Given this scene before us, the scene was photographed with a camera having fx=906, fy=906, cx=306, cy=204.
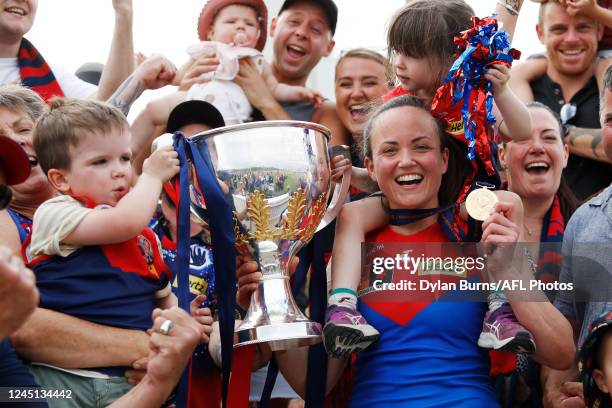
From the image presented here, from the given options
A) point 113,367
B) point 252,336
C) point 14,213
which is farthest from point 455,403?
point 14,213

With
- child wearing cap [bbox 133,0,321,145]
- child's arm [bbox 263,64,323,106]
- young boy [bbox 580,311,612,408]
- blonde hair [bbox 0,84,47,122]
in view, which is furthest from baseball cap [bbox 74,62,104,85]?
young boy [bbox 580,311,612,408]

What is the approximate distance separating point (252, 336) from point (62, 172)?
771 mm

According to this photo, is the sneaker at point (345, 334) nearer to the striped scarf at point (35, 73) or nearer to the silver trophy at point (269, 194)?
the silver trophy at point (269, 194)

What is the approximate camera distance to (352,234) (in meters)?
2.76

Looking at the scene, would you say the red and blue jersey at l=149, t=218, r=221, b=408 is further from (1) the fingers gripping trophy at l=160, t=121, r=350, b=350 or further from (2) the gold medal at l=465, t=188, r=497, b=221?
(2) the gold medal at l=465, t=188, r=497, b=221

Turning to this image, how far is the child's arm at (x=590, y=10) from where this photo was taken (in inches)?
148

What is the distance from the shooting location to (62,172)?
2643 mm

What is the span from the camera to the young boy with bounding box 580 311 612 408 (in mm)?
2465

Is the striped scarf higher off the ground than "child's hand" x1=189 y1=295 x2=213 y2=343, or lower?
higher

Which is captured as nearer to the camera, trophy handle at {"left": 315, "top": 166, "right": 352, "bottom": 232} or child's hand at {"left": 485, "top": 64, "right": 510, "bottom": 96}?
child's hand at {"left": 485, "top": 64, "right": 510, "bottom": 96}

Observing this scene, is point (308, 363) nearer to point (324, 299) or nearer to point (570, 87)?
point (324, 299)

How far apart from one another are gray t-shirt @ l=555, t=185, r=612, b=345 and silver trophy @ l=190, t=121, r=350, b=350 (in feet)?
2.94

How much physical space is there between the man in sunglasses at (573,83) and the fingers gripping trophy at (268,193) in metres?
1.56

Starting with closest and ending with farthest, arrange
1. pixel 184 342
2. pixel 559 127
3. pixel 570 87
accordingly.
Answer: pixel 184 342, pixel 559 127, pixel 570 87
